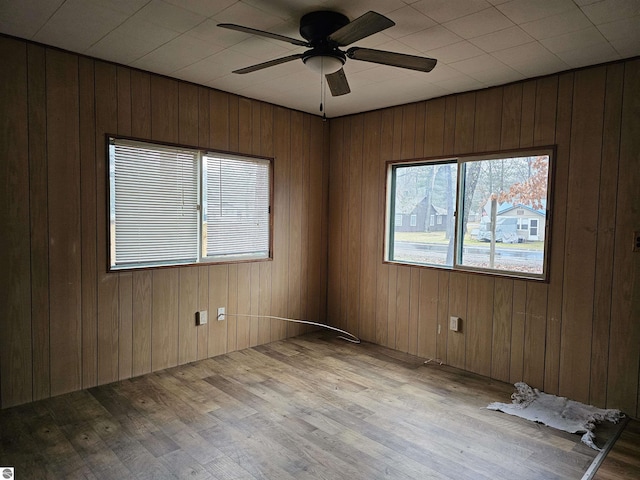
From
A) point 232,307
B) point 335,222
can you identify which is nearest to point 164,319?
point 232,307

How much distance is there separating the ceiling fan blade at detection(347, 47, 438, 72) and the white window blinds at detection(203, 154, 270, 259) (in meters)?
2.00

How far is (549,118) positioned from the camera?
325 centimetres

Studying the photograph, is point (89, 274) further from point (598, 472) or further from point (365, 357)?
point (598, 472)

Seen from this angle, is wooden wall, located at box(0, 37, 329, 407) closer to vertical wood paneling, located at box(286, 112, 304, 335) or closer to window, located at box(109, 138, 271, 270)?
window, located at box(109, 138, 271, 270)

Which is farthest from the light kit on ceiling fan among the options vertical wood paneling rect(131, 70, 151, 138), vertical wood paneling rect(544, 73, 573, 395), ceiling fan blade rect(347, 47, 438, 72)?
vertical wood paneling rect(544, 73, 573, 395)

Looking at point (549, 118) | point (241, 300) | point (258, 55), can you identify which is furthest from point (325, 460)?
point (549, 118)

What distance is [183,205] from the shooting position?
12.1 ft

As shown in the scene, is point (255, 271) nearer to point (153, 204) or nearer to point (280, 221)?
point (280, 221)

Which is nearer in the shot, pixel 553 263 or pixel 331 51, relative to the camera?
pixel 331 51

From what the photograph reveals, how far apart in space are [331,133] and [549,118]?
233 centimetres

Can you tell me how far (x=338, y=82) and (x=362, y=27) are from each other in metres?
0.67

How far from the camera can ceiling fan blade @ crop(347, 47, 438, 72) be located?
2.24 m

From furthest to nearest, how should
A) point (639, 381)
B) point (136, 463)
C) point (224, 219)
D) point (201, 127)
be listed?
point (224, 219)
point (201, 127)
point (639, 381)
point (136, 463)

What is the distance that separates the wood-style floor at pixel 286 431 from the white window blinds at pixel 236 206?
1175mm
